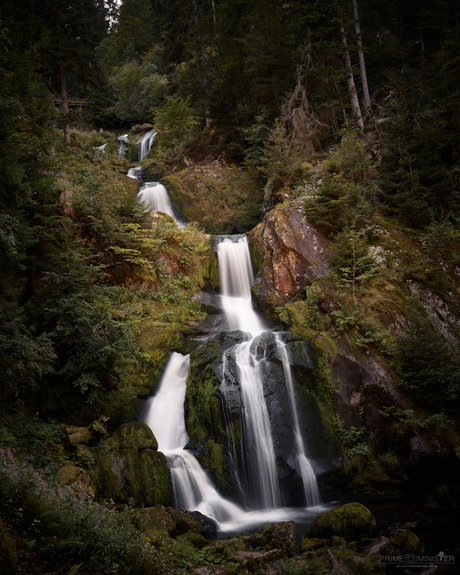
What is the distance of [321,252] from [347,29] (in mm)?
14952

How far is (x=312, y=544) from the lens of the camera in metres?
6.27

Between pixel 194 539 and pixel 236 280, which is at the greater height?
pixel 236 280

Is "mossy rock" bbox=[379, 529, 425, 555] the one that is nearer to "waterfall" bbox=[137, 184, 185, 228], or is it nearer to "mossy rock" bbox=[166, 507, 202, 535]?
"mossy rock" bbox=[166, 507, 202, 535]

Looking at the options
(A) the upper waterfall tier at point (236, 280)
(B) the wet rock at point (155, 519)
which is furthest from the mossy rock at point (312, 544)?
(A) the upper waterfall tier at point (236, 280)

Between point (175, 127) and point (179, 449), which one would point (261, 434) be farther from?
point (175, 127)

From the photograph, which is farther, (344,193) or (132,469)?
(344,193)

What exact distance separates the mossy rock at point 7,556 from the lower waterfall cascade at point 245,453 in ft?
17.7

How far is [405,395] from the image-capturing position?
943 cm

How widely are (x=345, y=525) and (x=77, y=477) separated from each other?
5456 millimetres

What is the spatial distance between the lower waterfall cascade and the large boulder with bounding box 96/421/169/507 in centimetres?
47

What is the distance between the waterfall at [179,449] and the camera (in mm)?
7809

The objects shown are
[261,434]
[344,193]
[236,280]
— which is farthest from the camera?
[236,280]

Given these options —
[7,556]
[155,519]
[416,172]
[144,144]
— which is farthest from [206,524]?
[144,144]

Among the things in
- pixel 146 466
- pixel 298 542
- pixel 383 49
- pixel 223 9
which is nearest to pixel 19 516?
pixel 146 466
